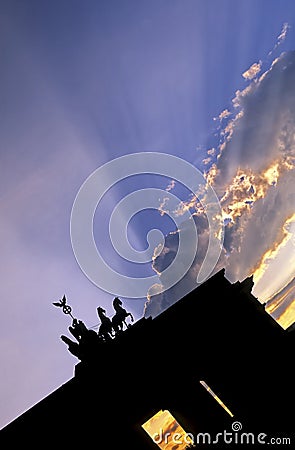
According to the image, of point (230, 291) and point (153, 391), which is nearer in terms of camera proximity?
point (153, 391)

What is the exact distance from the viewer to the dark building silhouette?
1669 cm

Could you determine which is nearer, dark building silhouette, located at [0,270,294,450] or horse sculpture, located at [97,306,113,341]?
dark building silhouette, located at [0,270,294,450]

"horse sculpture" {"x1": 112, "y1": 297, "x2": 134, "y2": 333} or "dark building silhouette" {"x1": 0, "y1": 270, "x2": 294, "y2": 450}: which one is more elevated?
"horse sculpture" {"x1": 112, "y1": 297, "x2": 134, "y2": 333}

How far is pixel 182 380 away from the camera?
1777 centimetres

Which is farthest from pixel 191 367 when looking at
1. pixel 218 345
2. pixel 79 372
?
pixel 79 372

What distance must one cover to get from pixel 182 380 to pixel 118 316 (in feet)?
22.7

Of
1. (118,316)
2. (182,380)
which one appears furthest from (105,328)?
(182,380)

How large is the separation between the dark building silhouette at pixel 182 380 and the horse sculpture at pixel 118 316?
10.6ft

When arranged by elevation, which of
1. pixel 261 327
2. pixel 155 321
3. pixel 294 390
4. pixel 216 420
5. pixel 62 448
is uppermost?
pixel 155 321

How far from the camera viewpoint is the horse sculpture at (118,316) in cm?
2270

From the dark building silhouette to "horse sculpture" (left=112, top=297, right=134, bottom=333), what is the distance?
324cm

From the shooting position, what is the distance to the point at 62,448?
16.6m

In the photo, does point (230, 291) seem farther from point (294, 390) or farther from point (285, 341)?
point (294, 390)

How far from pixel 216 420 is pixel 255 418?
6.37 feet
